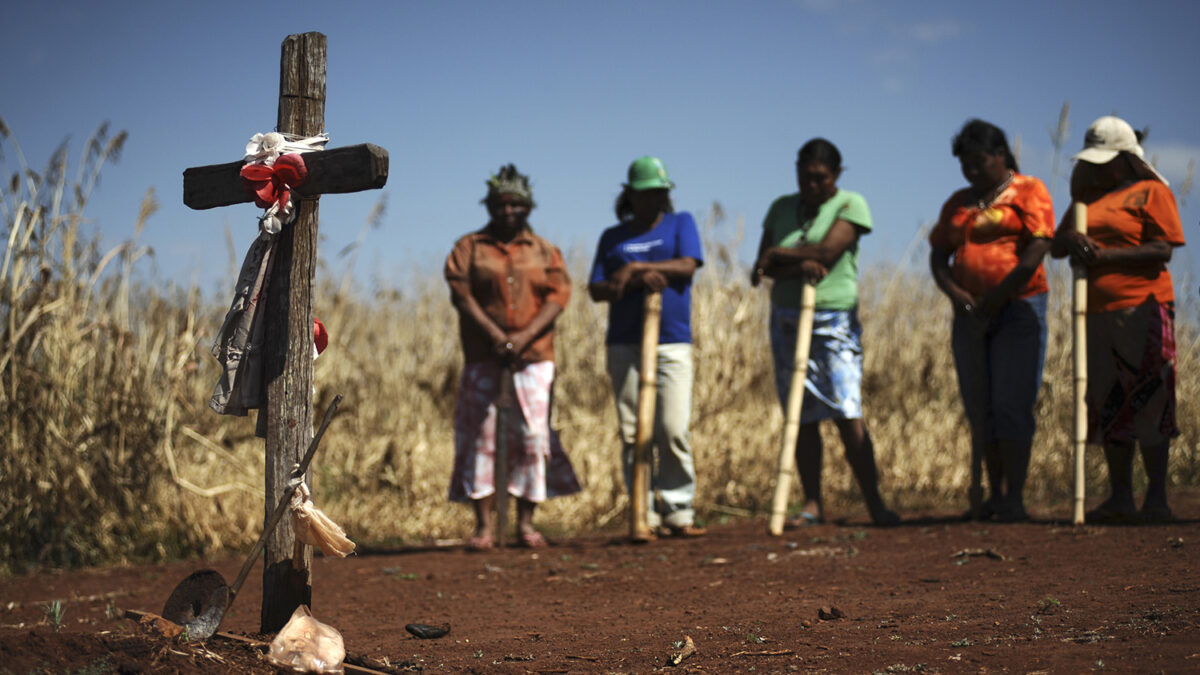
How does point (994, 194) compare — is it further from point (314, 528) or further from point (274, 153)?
point (314, 528)

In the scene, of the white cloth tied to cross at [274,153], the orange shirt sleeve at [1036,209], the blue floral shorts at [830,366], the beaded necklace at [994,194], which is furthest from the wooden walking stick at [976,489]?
the white cloth tied to cross at [274,153]

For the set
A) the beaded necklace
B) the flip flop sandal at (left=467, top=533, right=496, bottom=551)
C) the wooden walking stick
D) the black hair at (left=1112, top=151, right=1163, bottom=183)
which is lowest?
the flip flop sandal at (left=467, top=533, right=496, bottom=551)

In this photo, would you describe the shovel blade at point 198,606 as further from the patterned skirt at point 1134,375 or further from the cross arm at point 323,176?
the patterned skirt at point 1134,375

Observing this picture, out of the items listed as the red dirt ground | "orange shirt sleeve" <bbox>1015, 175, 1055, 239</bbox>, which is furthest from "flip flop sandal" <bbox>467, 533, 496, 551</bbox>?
"orange shirt sleeve" <bbox>1015, 175, 1055, 239</bbox>

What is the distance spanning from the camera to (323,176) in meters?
3.51

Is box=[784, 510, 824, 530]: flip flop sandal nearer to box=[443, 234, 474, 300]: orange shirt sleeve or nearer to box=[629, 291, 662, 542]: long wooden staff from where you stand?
box=[629, 291, 662, 542]: long wooden staff

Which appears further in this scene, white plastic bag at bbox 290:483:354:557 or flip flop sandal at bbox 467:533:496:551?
flip flop sandal at bbox 467:533:496:551

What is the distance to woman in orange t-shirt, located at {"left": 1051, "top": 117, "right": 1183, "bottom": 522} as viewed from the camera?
5.82m

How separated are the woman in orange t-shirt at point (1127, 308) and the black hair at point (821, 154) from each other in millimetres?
1319

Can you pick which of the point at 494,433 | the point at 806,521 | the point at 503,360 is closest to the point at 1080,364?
the point at 806,521

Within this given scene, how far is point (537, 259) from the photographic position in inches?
265

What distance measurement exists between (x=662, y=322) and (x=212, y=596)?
3.59 m

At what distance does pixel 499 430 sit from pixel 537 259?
1083mm

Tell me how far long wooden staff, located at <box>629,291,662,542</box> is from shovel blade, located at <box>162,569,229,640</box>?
125 inches
